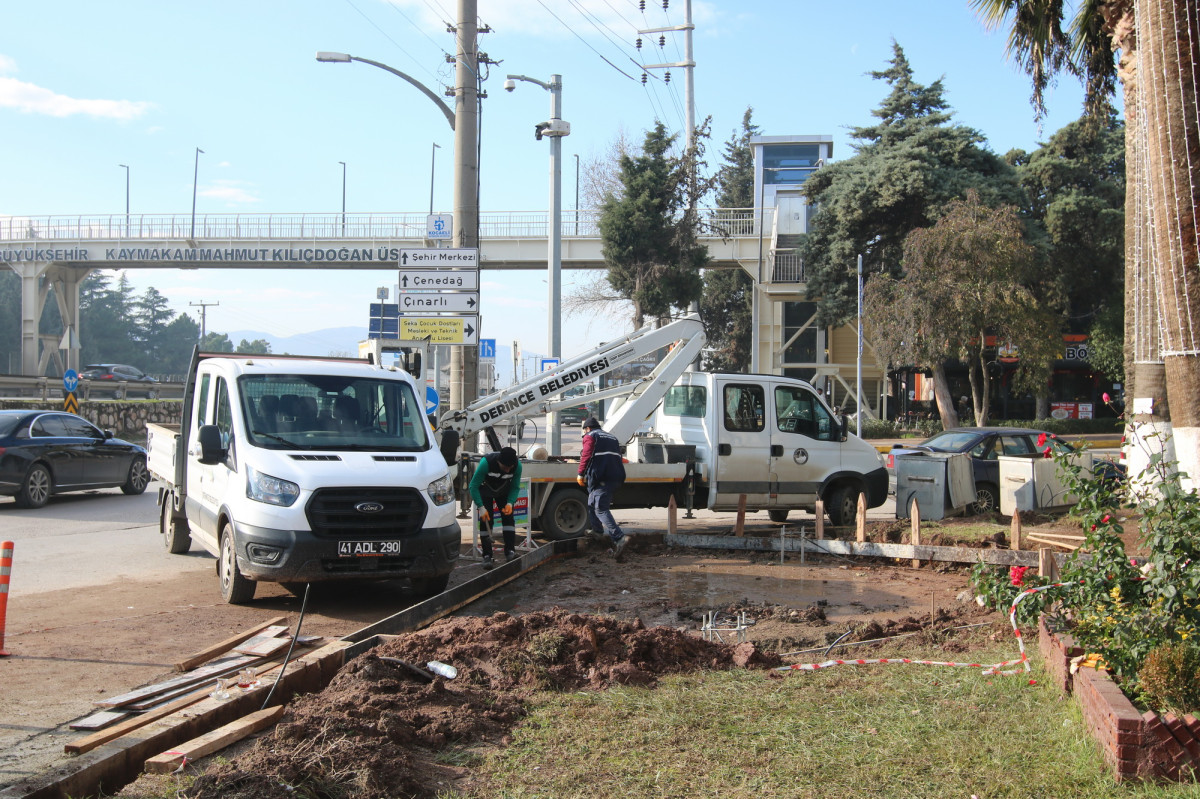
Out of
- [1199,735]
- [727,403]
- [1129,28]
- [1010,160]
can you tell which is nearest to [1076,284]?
[1010,160]

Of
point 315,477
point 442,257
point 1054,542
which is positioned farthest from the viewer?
point 442,257

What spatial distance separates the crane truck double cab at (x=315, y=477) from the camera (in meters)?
8.09

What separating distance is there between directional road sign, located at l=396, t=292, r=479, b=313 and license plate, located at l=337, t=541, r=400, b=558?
6203mm

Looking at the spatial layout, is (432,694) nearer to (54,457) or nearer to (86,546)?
(86,546)

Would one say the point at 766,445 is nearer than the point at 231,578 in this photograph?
No

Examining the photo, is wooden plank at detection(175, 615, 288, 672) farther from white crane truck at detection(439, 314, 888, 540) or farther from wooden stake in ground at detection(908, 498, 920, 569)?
wooden stake in ground at detection(908, 498, 920, 569)

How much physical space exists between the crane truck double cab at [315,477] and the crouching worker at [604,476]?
240 cm

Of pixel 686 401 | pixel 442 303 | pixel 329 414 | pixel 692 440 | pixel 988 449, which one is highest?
pixel 442 303

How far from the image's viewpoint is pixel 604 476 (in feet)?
37.7

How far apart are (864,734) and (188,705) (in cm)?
367

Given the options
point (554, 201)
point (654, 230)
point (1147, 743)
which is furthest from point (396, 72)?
point (654, 230)

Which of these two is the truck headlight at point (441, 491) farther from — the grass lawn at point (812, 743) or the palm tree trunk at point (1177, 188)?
the palm tree trunk at point (1177, 188)

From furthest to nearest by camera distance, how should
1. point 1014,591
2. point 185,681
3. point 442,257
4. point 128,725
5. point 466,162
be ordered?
point 466,162 → point 442,257 → point 1014,591 → point 185,681 → point 128,725

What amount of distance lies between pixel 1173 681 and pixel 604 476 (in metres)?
7.52
